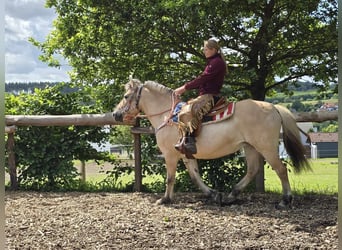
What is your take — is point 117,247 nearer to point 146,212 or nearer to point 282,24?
point 146,212

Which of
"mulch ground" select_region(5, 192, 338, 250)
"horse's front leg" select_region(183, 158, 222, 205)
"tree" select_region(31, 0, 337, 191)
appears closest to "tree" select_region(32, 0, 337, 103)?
"tree" select_region(31, 0, 337, 191)

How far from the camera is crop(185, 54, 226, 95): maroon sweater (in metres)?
5.76

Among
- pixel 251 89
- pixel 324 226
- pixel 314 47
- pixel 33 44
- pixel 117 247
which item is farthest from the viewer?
pixel 33 44

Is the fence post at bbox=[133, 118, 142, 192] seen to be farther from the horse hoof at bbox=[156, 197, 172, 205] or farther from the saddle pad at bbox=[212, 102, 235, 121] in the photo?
the saddle pad at bbox=[212, 102, 235, 121]

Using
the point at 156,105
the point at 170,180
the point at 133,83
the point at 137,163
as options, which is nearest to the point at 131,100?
the point at 133,83

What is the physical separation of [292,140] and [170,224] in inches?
79.5

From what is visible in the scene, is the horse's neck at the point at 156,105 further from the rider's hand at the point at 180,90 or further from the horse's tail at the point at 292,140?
the horse's tail at the point at 292,140

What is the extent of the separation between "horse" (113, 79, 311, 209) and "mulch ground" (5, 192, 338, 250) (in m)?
0.45

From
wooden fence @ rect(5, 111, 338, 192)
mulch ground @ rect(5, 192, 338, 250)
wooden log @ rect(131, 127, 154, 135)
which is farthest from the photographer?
wooden fence @ rect(5, 111, 338, 192)

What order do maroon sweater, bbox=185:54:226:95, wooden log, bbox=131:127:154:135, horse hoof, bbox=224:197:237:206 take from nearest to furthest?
1. maroon sweater, bbox=185:54:226:95
2. horse hoof, bbox=224:197:237:206
3. wooden log, bbox=131:127:154:135

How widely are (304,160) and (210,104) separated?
143cm

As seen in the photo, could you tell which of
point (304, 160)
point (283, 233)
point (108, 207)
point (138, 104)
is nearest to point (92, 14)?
point (138, 104)

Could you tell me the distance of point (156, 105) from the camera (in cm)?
644

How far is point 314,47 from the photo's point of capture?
682cm
